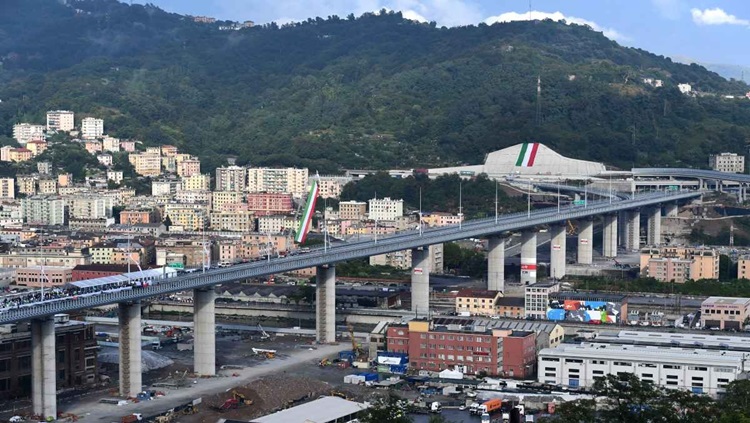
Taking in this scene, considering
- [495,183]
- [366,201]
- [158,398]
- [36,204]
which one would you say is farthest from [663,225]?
[158,398]

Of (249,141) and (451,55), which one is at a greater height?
(451,55)

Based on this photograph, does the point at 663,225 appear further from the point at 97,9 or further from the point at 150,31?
the point at 97,9

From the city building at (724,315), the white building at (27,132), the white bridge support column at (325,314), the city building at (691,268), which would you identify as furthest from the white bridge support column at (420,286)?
the white building at (27,132)

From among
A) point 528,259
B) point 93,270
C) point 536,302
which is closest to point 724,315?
point 536,302

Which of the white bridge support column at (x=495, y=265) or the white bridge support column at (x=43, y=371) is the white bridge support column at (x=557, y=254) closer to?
the white bridge support column at (x=495, y=265)

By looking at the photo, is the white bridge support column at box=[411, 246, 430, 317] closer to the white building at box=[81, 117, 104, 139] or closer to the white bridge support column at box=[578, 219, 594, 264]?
the white bridge support column at box=[578, 219, 594, 264]

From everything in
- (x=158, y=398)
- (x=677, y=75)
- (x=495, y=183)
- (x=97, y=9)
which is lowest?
(x=158, y=398)

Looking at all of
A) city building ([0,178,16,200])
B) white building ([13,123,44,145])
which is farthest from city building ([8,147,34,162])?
city building ([0,178,16,200])
